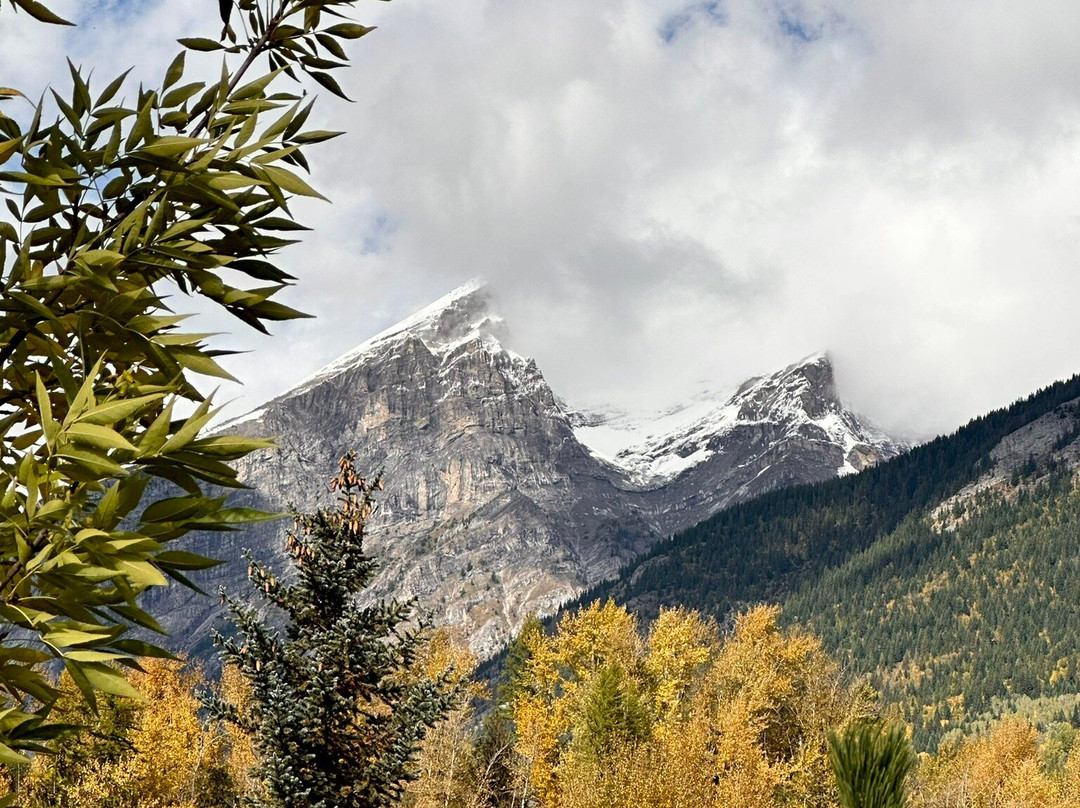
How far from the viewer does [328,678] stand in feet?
45.2

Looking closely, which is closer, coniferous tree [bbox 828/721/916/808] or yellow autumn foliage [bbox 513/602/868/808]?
coniferous tree [bbox 828/721/916/808]

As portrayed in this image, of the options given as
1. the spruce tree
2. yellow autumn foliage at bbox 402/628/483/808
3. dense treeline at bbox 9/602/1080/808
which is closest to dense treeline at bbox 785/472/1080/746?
dense treeline at bbox 9/602/1080/808

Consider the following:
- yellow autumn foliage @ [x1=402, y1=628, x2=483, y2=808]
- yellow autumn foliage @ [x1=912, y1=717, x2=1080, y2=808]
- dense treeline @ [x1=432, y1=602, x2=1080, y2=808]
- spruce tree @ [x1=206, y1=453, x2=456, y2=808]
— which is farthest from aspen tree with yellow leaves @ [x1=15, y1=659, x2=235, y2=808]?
yellow autumn foliage @ [x1=912, y1=717, x2=1080, y2=808]

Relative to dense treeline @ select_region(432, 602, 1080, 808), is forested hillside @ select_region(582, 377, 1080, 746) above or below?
below

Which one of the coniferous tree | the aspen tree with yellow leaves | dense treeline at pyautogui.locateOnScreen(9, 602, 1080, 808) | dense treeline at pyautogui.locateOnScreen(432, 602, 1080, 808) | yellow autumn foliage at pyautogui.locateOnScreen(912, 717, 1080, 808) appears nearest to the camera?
the coniferous tree

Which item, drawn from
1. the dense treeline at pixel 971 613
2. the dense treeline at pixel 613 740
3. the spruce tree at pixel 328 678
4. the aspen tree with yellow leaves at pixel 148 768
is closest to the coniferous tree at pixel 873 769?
the spruce tree at pixel 328 678

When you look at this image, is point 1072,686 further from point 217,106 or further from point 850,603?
point 217,106

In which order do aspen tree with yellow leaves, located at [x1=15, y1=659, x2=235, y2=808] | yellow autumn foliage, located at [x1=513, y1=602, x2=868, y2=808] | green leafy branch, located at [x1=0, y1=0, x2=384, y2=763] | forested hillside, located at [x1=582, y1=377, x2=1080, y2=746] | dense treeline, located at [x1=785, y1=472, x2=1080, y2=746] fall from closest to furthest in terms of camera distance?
green leafy branch, located at [x1=0, y1=0, x2=384, y2=763]
aspen tree with yellow leaves, located at [x1=15, y1=659, x2=235, y2=808]
yellow autumn foliage, located at [x1=513, y1=602, x2=868, y2=808]
forested hillside, located at [x1=582, y1=377, x2=1080, y2=746]
dense treeline, located at [x1=785, y1=472, x2=1080, y2=746]

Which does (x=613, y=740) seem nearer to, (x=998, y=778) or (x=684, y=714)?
(x=684, y=714)

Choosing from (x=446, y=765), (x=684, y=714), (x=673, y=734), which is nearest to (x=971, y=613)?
(x=684, y=714)

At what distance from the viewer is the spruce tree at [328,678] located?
13773 millimetres

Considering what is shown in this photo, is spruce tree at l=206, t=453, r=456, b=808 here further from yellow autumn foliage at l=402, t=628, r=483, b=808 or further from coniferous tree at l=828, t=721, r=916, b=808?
coniferous tree at l=828, t=721, r=916, b=808

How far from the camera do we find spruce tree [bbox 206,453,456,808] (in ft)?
45.2

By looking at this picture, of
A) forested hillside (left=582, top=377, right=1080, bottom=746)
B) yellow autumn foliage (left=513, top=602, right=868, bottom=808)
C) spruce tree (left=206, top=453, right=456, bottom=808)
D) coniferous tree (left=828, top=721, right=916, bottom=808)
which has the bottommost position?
forested hillside (left=582, top=377, right=1080, bottom=746)
